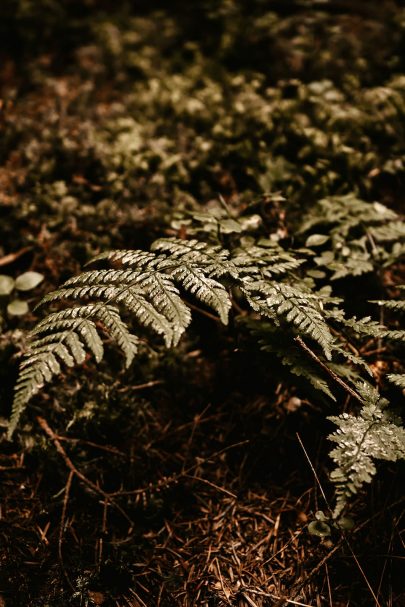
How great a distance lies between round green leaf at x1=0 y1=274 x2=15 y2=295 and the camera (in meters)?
2.87

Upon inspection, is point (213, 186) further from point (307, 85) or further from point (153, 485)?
point (153, 485)

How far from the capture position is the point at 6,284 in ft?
9.53

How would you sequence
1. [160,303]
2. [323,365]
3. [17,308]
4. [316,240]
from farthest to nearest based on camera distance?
[316,240], [17,308], [323,365], [160,303]

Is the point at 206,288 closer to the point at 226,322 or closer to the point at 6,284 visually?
the point at 226,322

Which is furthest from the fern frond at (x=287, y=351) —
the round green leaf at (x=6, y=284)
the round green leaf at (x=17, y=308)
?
the round green leaf at (x=6, y=284)

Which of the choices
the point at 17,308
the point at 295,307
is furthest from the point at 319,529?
the point at 17,308

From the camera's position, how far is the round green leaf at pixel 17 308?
9.16 ft

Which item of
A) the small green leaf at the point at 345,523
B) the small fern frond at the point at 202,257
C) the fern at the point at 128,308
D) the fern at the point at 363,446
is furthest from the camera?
the small fern frond at the point at 202,257

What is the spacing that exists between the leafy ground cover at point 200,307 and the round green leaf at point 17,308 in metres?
0.02

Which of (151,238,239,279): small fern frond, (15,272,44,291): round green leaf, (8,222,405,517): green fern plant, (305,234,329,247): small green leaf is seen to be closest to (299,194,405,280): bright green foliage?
(305,234,329,247): small green leaf

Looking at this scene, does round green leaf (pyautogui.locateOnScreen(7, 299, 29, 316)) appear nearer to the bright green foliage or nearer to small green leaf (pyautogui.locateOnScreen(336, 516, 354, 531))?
the bright green foliage

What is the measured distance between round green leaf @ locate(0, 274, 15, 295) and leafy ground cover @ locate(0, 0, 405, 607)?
0.37 ft

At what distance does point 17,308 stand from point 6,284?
22cm

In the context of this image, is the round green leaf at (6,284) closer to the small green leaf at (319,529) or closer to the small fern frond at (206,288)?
the small fern frond at (206,288)
